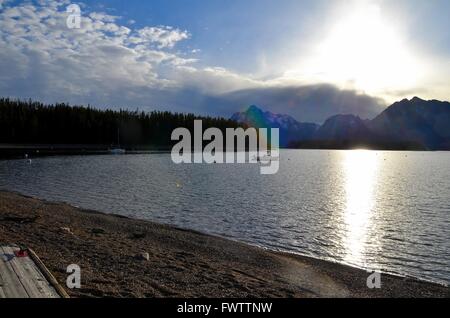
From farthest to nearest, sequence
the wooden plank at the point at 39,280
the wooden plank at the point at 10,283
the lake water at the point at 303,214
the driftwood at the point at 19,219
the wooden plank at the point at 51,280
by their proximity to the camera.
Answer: the lake water at the point at 303,214 → the driftwood at the point at 19,219 → the wooden plank at the point at 51,280 → the wooden plank at the point at 39,280 → the wooden plank at the point at 10,283

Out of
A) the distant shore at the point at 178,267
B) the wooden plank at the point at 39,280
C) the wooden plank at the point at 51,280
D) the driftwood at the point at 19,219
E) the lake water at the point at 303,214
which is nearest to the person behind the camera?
the wooden plank at the point at 39,280

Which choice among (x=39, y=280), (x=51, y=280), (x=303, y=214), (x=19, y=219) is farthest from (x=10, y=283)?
(x=303, y=214)

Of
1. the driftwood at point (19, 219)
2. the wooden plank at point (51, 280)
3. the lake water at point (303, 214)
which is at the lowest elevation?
the lake water at point (303, 214)

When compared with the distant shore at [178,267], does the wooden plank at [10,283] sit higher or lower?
higher

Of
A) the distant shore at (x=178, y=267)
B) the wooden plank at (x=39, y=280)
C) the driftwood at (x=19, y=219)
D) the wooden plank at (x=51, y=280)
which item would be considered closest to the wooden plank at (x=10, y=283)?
the wooden plank at (x=39, y=280)

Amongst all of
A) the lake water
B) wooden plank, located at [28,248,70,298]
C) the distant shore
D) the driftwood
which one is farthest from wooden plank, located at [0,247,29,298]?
the lake water

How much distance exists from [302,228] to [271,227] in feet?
8.32

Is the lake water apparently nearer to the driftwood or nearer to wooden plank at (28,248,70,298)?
the driftwood

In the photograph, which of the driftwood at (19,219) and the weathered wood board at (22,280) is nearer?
the weathered wood board at (22,280)

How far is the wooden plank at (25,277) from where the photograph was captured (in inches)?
371

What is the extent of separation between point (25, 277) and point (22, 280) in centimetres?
26

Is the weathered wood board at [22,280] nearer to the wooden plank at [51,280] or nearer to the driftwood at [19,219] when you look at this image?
the wooden plank at [51,280]

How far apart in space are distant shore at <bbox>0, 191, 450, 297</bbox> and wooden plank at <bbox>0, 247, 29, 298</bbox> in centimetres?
155

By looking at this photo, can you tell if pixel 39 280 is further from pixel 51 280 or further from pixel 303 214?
pixel 303 214
